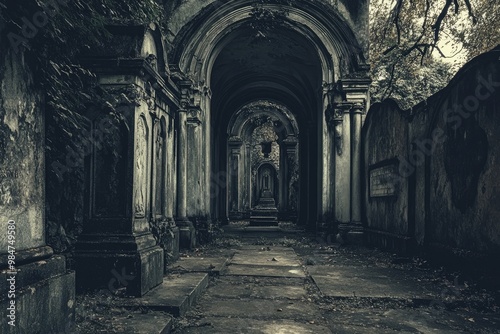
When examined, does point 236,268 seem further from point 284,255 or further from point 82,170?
point 82,170

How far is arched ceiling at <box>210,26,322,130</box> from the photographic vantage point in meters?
11.1

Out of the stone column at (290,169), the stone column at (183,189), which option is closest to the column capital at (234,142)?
the stone column at (290,169)

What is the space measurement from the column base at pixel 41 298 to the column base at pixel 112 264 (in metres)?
1.08

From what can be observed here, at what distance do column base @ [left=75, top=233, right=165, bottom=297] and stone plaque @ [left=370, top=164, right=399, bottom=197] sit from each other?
16.9ft

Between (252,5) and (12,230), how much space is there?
8.52 metres

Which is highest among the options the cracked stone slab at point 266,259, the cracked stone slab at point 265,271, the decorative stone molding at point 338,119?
the decorative stone molding at point 338,119

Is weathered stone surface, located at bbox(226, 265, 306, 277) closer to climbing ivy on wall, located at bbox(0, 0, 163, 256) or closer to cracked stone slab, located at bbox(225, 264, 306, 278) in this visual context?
cracked stone slab, located at bbox(225, 264, 306, 278)

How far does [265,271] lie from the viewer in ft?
19.8

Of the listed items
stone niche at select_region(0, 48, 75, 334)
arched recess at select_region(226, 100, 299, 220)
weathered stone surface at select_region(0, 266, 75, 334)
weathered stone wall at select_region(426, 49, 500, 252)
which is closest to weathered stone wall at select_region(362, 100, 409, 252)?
weathered stone wall at select_region(426, 49, 500, 252)

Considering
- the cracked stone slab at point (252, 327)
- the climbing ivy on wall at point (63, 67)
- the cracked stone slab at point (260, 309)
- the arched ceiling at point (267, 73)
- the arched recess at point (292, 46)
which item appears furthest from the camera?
the arched ceiling at point (267, 73)

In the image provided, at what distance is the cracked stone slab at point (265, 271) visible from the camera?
19.0ft

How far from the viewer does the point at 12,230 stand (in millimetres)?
2404

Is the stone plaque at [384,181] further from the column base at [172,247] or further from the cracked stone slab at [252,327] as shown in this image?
the cracked stone slab at [252,327]

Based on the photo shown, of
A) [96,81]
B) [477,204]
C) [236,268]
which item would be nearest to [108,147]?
[96,81]
